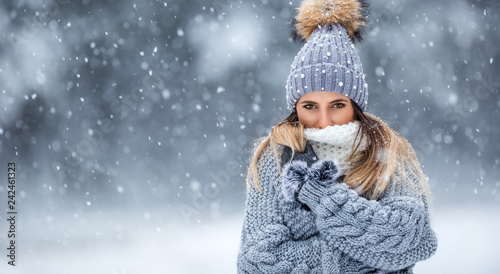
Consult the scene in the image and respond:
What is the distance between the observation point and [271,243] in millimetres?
1600

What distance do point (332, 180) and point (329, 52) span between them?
57 cm

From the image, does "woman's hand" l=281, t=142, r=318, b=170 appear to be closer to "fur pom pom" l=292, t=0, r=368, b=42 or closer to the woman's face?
the woman's face

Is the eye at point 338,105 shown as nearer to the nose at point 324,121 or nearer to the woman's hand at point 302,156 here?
the nose at point 324,121

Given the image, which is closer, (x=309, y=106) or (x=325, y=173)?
(x=325, y=173)

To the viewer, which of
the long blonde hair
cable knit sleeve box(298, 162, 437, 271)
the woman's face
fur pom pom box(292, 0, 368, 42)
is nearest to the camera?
cable knit sleeve box(298, 162, 437, 271)

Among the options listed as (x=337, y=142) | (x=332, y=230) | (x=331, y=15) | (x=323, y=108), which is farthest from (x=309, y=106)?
(x=332, y=230)

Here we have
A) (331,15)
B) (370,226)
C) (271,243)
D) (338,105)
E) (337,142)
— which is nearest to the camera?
(370,226)

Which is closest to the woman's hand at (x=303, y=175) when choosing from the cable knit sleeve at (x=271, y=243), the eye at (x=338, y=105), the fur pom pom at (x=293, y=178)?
the fur pom pom at (x=293, y=178)

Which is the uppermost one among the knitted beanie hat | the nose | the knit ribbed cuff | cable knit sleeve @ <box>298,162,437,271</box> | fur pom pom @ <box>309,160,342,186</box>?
the knitted beanie hat

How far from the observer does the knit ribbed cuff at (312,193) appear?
5.05 feet

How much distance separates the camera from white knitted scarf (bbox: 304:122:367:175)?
171cm

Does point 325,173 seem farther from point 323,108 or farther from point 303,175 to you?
point 323,108

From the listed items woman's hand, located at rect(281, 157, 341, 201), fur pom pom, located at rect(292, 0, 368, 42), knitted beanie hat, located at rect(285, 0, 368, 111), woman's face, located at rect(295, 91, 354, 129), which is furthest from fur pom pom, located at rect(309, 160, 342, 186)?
fur pom pom, located at rect(292, 0, 368, 42)

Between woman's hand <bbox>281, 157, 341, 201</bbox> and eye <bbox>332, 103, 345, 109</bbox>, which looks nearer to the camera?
woman's hand <bbox>281, 157, 341, 201</bbox>
